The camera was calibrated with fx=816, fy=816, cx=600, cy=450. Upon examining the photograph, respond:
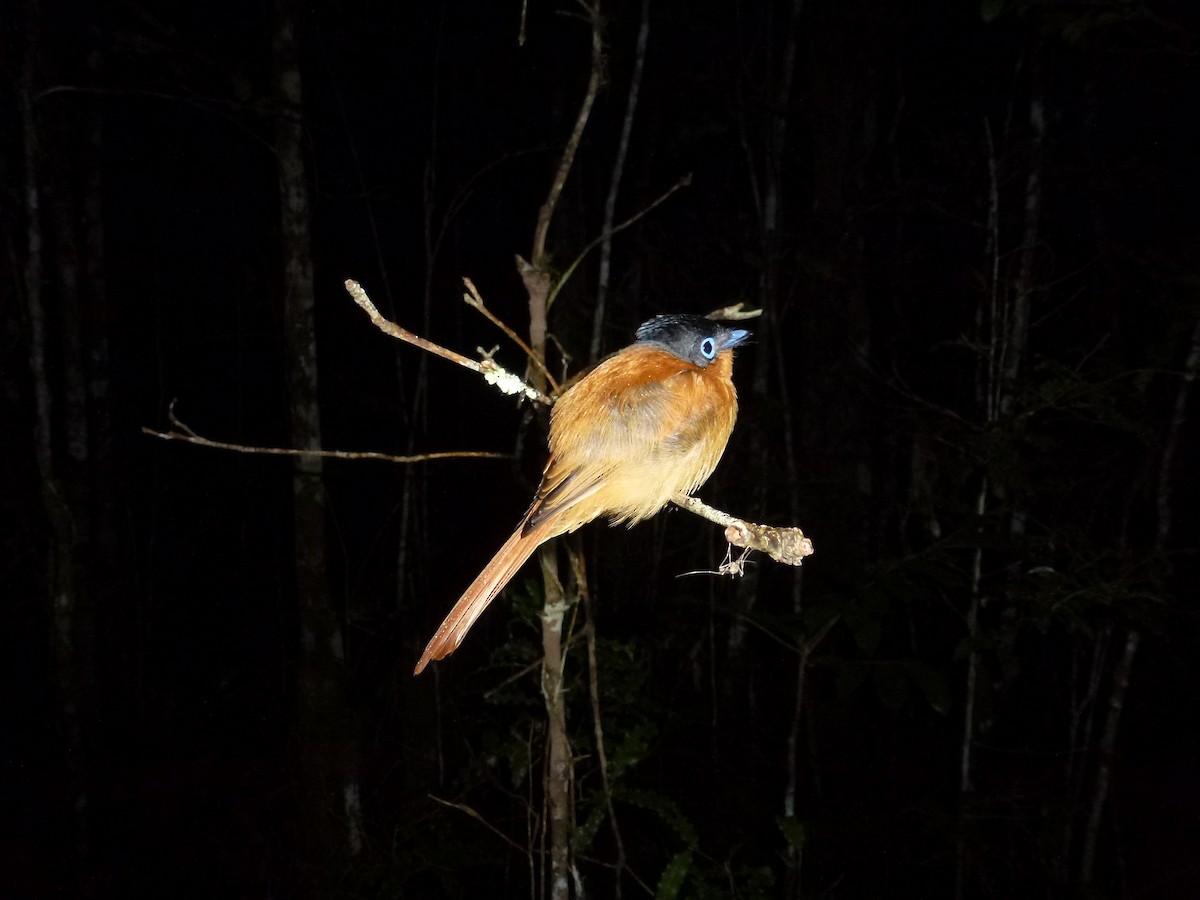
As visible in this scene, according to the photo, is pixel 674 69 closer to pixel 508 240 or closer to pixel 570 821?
pixel 508 240

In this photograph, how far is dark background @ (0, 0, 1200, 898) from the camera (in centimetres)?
516

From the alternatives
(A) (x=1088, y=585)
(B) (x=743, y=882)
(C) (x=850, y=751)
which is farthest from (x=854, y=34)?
(B) (x=743, y=882)

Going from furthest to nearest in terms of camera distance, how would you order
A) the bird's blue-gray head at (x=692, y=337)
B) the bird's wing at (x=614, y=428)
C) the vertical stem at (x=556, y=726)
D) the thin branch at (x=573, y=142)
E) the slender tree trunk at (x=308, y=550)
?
the slender tree trunk at (x=308, y=550)
the bird's blue-gray head at (x=692, y=337)
the bird's wing at (x=614, y=428)
the vertical stem at (x=556, y=726)
the thin branch at (x=573, y=142)

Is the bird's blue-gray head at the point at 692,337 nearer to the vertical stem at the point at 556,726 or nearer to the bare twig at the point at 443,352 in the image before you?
the bare twig at the point at 443,352

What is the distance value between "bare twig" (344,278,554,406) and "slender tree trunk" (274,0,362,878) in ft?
11.3

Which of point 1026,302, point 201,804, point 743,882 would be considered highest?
point 1026,302

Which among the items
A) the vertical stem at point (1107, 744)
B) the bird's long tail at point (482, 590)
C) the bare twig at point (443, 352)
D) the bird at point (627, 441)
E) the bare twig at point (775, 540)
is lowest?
the vertical stem at point (1107, 744)

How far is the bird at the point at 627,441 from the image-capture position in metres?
2.96

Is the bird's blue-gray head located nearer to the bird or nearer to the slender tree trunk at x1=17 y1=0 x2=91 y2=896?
the bird

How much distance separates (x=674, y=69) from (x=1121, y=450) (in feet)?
20.3

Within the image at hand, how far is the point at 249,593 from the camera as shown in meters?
14.8

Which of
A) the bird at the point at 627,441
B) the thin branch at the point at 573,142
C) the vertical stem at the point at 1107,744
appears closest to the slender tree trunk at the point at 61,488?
the bird at the point at 627,441

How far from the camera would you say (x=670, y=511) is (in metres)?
4.77

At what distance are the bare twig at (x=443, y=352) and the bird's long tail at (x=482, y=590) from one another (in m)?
0.46
